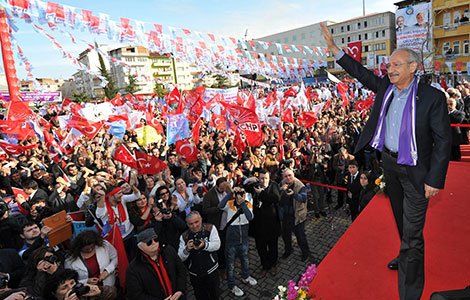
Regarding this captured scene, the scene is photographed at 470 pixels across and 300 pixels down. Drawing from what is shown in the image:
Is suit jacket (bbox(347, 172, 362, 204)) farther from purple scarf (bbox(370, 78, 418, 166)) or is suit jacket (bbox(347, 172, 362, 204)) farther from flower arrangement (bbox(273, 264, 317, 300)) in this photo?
purple scarf (bbox(370, 78, 418, 166))

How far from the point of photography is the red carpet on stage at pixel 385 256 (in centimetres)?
258

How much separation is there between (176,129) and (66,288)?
23.2 ft

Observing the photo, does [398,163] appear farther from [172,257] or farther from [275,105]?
[275,105]

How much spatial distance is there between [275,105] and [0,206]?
11.1 metres

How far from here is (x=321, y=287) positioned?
2.74m

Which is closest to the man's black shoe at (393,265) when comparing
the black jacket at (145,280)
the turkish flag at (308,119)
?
the black jacket at (145,280)

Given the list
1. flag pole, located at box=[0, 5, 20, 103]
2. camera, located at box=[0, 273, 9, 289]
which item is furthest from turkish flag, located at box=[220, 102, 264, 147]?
flag pole, located at box=[0, 5, 20, 103]

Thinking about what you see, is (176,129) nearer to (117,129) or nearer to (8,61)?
(117,129)

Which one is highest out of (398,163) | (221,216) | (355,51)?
(355,51)

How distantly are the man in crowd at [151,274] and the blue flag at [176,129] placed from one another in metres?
6.55

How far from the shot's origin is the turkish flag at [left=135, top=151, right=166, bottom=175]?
6.77m

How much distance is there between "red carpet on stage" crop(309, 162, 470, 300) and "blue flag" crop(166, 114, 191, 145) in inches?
281

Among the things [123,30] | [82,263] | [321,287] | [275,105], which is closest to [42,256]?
[82,263]

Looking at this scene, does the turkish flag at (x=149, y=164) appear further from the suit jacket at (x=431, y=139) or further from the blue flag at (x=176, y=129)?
the suit jacket at (x=431, y=139)
